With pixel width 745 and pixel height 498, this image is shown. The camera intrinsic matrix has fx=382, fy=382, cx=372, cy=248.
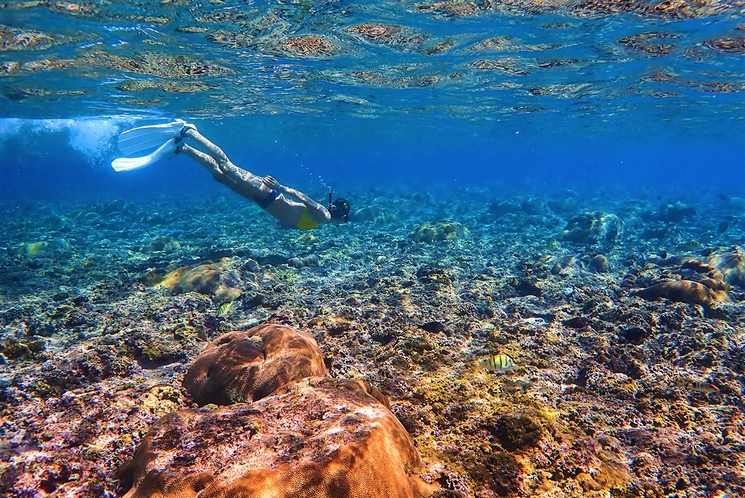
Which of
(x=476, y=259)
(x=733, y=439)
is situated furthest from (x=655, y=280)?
(x=733, y=439)

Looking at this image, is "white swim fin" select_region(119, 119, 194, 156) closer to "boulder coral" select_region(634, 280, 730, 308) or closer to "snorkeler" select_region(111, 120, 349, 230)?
"snorkeler" select_region(111, 120, 349, 230)

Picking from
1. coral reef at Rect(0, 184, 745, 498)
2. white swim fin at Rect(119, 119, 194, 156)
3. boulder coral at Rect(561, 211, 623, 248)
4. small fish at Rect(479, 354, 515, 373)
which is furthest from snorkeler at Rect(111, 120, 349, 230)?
boulder coral at Rect(561, 211, 623, 248)

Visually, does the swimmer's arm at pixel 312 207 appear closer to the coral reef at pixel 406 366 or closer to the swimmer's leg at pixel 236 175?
the swimmer's leg at pixel 236 175

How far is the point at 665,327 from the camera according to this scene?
7562mm

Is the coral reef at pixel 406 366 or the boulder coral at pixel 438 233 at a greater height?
the coral reef at pixel 406 366

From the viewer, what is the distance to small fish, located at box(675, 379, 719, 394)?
5.28 metres

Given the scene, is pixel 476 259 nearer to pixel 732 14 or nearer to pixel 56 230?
pixel 732 14

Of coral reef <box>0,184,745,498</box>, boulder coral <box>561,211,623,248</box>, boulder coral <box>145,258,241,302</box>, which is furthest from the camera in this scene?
boulder coral <box>561,211,623,248</box>

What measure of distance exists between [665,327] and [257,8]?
1430 centimetres

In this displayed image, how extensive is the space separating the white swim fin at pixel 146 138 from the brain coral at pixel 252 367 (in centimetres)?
922

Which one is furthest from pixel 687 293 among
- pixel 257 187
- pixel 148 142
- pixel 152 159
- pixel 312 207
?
pixel 148 142

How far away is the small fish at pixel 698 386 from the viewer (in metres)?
5.28

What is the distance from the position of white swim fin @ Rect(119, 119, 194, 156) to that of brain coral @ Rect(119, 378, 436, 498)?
1082 cm

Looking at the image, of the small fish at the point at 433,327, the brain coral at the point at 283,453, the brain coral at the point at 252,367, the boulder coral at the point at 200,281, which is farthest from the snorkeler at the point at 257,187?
the brain coral at the point at 283,453
